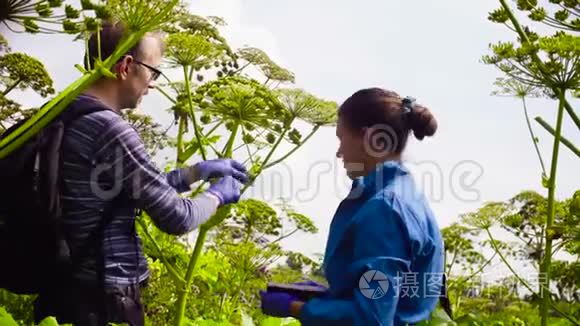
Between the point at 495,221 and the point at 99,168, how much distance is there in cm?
514

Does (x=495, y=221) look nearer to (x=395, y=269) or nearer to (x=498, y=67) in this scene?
(x=498, y=67)

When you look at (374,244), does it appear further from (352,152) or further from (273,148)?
(273,148)

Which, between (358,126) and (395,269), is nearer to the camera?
(395,269)

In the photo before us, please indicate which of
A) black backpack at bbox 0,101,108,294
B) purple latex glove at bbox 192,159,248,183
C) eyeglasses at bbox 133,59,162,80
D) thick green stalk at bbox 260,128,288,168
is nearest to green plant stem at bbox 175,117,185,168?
thick green stalk at bbox 260,128,288,168

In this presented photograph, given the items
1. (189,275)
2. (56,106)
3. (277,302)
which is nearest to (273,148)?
(189,275)

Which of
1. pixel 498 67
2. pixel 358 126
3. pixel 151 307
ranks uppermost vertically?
pixel 498 67

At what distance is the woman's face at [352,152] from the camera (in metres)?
2.76

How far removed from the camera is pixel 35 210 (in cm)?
274

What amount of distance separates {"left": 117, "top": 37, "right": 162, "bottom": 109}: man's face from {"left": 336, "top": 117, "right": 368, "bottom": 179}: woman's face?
742 millimetres

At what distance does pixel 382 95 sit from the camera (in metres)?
2.99

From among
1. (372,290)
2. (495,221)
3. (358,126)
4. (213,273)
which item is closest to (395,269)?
(372,290)

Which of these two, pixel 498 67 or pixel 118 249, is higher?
pixel 498 67

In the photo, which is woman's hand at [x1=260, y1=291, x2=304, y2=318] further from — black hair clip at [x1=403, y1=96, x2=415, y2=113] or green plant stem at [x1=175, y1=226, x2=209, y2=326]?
green plant stem at [x1=175, y1=226, x2=209, y2=326]

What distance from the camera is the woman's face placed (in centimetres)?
276
